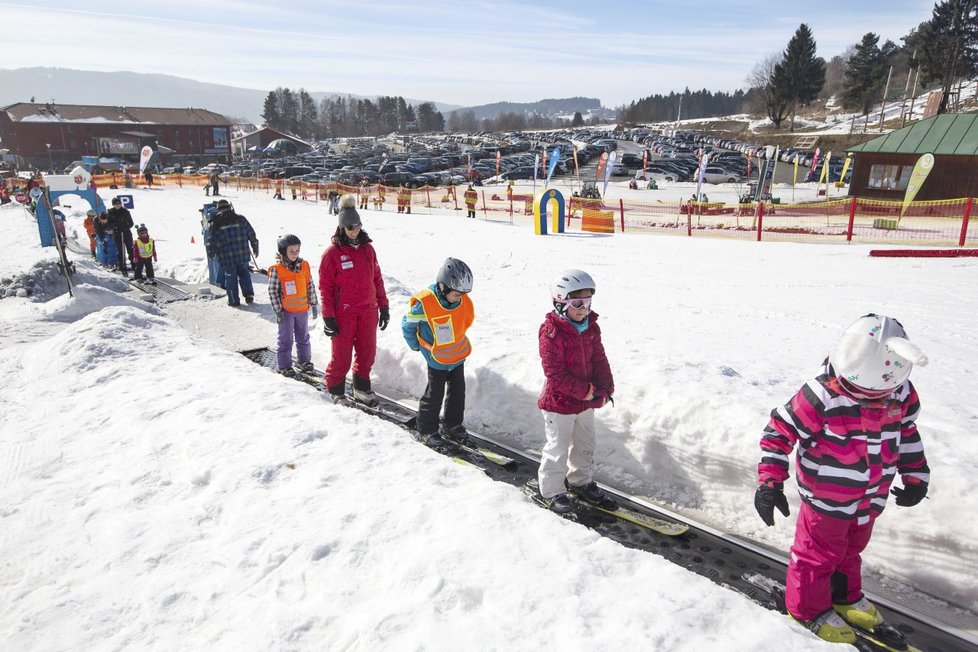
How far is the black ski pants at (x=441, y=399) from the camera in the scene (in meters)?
5.19

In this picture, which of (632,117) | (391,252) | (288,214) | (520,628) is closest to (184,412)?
(520,628)

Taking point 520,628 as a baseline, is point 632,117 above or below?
above

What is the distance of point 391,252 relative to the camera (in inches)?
595

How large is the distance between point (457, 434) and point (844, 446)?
126 inches

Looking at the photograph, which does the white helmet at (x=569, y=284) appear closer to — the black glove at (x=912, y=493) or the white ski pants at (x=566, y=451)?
the white ski pants at (x=566, y=451)

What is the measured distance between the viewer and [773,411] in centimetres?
300

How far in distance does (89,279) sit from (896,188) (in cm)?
3030

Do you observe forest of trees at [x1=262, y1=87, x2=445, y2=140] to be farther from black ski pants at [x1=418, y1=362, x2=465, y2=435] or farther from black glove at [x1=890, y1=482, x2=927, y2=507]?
black glove at [x1=890, y1=482, x2=927, y2=507]

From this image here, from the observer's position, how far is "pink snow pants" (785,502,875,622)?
9.76 ft

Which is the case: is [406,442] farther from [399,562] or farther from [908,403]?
[908,403]

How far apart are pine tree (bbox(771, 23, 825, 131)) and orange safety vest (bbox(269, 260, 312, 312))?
74.2 metres

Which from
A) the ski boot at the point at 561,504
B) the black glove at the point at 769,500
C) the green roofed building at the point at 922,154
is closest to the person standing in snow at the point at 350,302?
the ski boot at the point at 561,504

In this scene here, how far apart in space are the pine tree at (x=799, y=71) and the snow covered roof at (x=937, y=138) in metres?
46.6

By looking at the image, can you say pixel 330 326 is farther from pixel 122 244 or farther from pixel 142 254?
pixel 122 244
